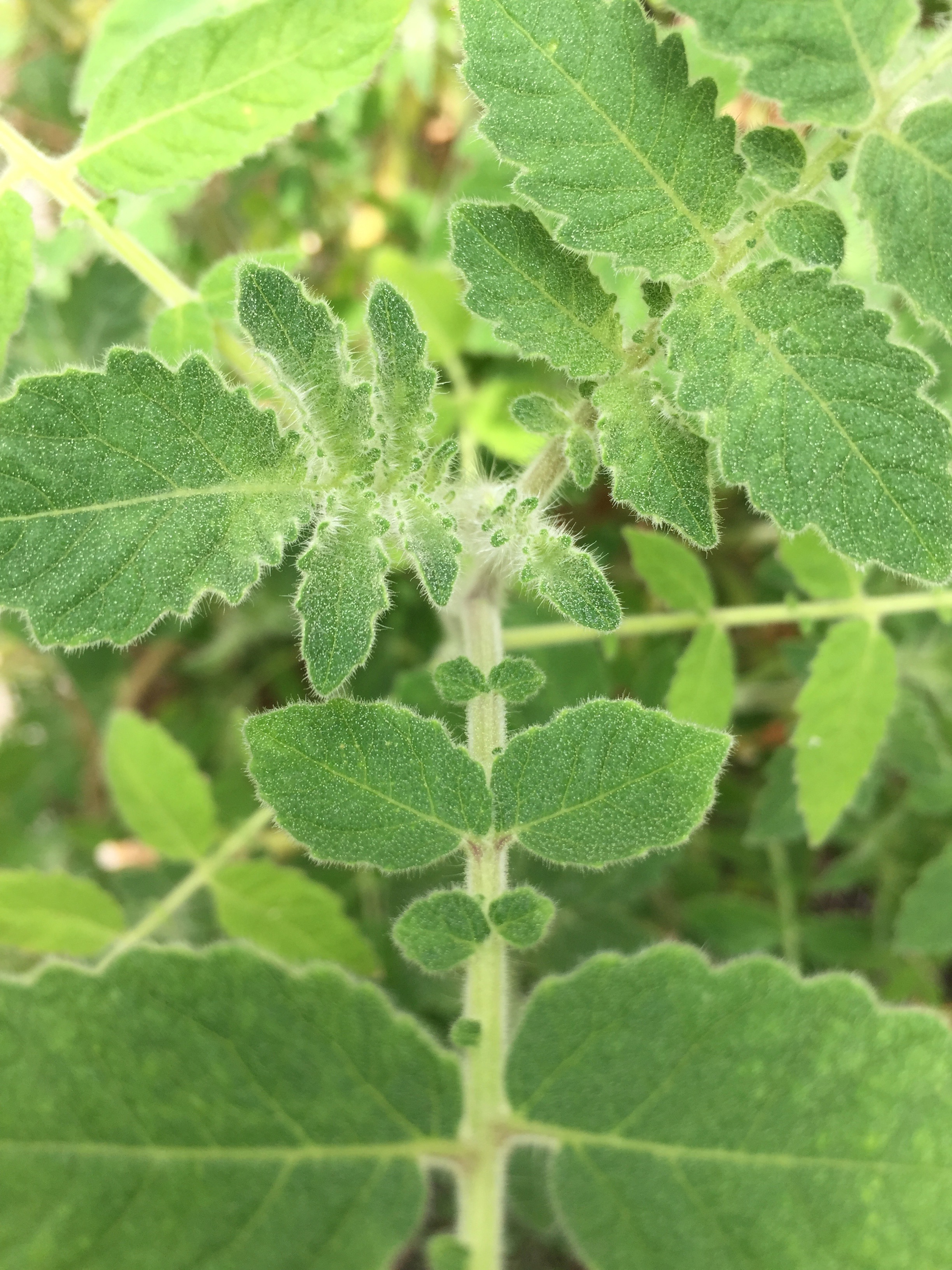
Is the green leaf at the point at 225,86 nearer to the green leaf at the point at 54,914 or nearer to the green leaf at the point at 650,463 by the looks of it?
the green leaf at the point at 650,463

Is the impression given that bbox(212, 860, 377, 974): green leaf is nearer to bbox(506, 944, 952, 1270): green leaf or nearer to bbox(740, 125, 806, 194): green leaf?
bbox(506, 944, 952, 1270): green leaf

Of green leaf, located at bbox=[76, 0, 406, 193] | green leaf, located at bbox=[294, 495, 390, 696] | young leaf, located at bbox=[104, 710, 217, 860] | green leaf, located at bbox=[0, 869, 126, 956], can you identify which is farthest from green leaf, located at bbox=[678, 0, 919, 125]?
green leaf, located at bbox=[0, 869, 126, 956]

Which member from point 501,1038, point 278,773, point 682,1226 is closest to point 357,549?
point 278,773

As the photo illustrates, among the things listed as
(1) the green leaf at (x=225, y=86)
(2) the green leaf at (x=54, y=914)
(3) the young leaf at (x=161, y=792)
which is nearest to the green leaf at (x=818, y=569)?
(1) the green leaf at (x=225, y=86)

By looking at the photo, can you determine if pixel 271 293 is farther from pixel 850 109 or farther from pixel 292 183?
pixel 292 183

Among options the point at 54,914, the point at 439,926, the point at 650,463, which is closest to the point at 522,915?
the point at 439,926

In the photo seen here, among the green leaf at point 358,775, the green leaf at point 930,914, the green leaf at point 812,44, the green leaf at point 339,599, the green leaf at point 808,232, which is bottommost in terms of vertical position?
the green leaf at point 358,775

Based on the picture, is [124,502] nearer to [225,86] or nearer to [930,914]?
[225,86]
